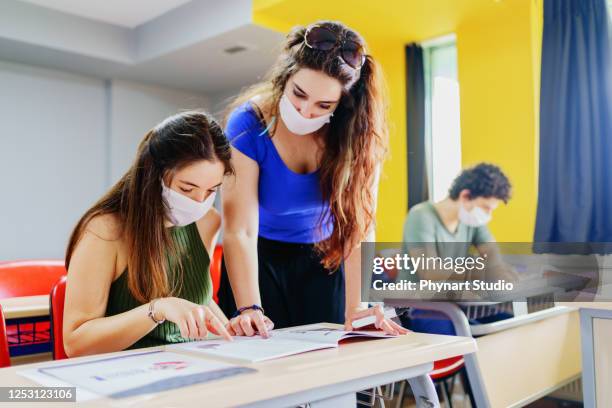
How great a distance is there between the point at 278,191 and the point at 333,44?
0.38 meters

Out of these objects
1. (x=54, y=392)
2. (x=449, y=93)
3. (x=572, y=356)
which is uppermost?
(x=449, y=93)

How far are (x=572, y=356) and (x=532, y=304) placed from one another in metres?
0.49

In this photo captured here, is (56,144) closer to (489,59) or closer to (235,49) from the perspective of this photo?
(235,49)

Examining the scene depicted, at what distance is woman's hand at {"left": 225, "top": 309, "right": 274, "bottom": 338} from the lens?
3.66 feet

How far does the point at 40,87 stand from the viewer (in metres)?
5.09

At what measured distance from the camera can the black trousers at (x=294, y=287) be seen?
1.48 meters

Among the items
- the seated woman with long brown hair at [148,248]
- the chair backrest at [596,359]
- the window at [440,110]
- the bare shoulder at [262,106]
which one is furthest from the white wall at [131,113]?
the chair backrest at [596,359]

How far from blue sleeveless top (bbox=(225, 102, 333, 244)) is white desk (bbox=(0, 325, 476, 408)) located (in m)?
0.51

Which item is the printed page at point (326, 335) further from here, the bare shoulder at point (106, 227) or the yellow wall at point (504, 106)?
the yellow wall at point (504, 106)

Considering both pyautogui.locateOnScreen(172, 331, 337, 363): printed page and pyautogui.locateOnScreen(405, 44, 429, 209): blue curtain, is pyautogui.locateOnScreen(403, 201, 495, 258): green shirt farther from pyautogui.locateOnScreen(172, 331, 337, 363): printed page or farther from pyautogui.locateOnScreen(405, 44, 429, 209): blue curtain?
pyautogui.locateOnScreen(172, 331, 337, 363): printed page

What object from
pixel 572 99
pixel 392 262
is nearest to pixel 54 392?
pixel 392 262

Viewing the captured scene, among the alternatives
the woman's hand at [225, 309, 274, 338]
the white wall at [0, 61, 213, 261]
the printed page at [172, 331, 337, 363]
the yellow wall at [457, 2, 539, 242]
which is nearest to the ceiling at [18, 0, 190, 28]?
the white wall at [0, 61, 213, 261]

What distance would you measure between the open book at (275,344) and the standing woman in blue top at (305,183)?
26cm

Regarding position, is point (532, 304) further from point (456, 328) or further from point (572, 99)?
point (572, 99)
